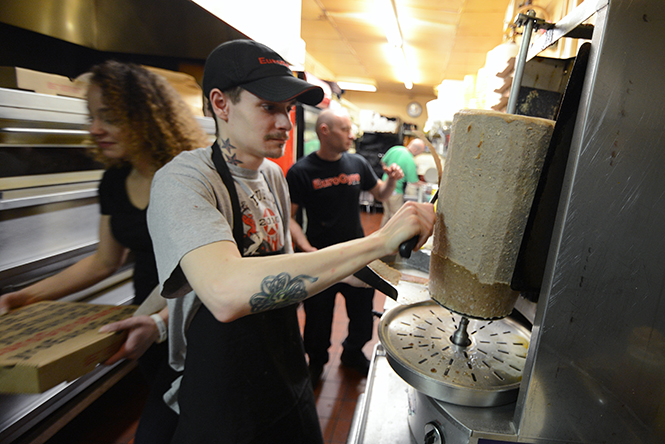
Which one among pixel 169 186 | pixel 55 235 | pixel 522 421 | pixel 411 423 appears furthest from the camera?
pixel 55 235

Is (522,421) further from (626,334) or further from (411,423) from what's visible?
(411,423)

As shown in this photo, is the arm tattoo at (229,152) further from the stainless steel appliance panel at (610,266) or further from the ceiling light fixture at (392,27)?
the ceiling light fixture at (392,27)

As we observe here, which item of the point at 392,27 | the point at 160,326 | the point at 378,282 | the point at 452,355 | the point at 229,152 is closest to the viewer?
the point at 452,355

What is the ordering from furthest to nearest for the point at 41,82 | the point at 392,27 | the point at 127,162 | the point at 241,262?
the point at 392,27, the point at 127,162, the point at 41,82, the point at 241,262

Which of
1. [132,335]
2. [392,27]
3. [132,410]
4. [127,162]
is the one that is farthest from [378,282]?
[392,27]

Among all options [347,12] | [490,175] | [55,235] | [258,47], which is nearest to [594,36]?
[490,175]

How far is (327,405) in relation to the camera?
87.7 inches

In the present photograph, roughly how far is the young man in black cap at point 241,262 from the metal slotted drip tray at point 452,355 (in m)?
0.29

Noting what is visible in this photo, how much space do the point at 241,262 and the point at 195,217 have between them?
164 mm

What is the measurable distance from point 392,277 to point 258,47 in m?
0.81

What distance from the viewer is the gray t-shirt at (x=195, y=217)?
0.78 metres

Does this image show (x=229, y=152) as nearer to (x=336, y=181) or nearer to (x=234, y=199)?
(x=234, y=199)

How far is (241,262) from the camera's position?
0.73m

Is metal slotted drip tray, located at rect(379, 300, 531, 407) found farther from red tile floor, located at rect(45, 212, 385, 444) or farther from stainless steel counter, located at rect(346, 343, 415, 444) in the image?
red tile floor, located at rect(45, 212, 385, 444)
